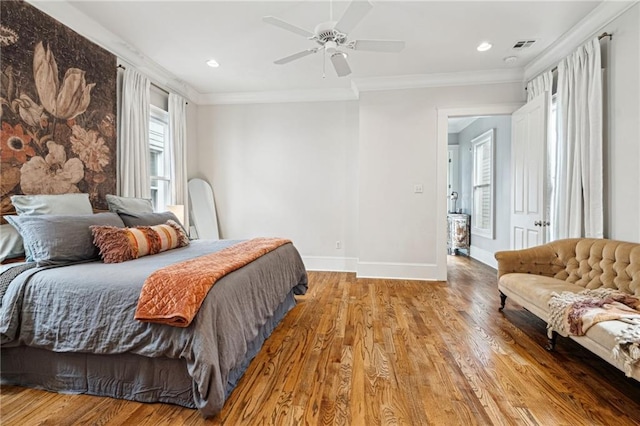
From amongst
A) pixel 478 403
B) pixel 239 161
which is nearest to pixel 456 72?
pixel 239 161

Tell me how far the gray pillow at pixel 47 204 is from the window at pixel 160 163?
1713mm

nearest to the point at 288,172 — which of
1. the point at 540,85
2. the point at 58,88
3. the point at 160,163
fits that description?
the point at 160,163

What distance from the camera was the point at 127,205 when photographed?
295 centimetres

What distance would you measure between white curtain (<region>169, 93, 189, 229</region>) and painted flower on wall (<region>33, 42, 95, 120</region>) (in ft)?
4.35

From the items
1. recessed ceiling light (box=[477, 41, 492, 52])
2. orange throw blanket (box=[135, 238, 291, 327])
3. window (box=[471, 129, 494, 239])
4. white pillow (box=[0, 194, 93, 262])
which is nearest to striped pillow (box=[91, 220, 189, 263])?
white pillow (box=[0, 194, 93, 262])

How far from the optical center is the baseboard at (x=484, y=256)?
17.0 ft

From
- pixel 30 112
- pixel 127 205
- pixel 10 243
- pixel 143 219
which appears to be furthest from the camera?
pixel 127 205

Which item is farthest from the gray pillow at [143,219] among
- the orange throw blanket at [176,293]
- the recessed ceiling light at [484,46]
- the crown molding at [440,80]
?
the recessed ceiling light at [484,46]

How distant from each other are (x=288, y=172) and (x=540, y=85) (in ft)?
11.4

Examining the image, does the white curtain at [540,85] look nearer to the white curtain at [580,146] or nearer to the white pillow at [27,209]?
the white curtain at [580,146]

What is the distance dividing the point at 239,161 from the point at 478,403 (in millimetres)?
4443

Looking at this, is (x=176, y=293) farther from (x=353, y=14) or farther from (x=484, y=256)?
(x=484, y=256)

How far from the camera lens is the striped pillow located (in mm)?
2078

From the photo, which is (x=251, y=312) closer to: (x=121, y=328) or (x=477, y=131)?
(x=121, y=328)
